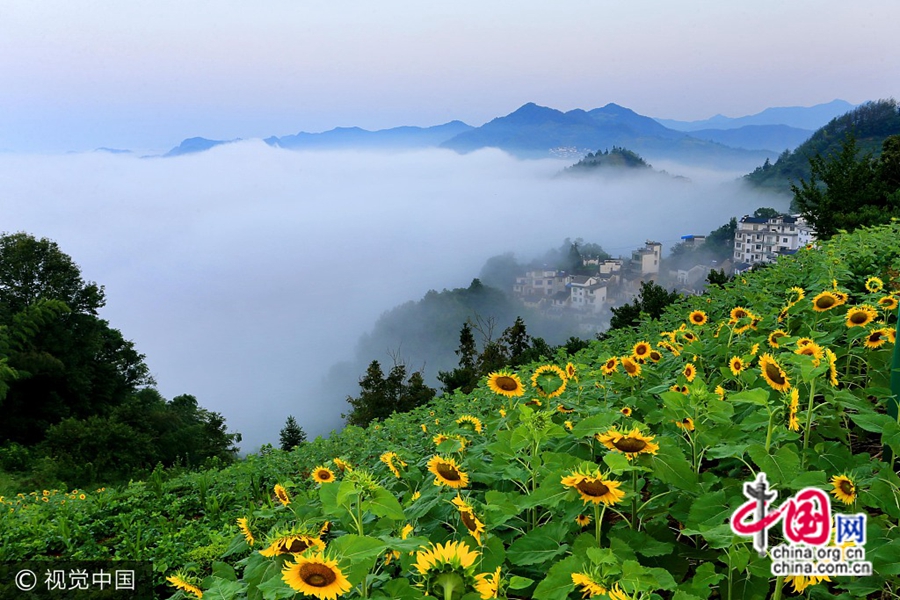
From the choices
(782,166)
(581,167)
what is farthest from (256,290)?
(782,166)

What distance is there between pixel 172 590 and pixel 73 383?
54.3 ft

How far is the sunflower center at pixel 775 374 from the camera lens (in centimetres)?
126

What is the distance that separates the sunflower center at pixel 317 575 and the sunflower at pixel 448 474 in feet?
1.18

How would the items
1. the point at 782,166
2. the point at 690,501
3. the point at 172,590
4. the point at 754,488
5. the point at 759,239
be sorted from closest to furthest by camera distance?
1. the point at 754,488
2. the point at 690,501
3. the point at 172,590
4. the point at 759,239
5. the point at 782,166

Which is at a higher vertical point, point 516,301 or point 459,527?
point 459,527

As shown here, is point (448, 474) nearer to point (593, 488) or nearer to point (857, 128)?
point (593, 488)

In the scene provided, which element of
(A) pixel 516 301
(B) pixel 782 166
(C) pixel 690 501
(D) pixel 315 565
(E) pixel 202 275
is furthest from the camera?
(E) pixel 202 275

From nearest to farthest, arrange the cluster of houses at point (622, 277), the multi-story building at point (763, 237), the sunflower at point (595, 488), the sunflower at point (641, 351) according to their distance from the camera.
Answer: the sunflower at point (595, 488), the sunflower at point (641, 351), the multi-story building at point (763, 237), the cluster of houses at point (622, 277)

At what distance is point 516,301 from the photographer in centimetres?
6075

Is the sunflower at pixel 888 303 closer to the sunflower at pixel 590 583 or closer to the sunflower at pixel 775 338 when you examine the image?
the sunflower at pixel 775 338

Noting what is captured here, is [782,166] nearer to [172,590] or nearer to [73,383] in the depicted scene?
[73,383]

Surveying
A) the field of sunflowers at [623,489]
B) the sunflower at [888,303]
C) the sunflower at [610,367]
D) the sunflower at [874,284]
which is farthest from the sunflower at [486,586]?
the sunflower at [874,284]

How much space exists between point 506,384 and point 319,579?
3.01 feet

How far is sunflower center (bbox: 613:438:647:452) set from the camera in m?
1.01
